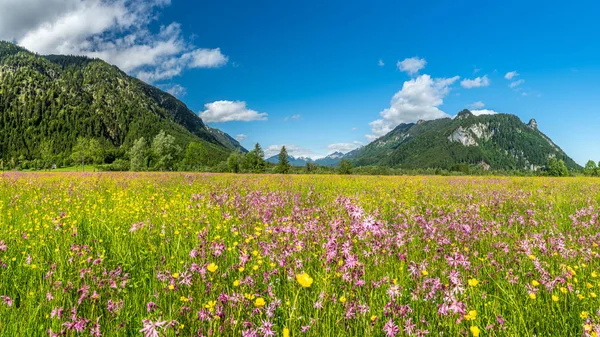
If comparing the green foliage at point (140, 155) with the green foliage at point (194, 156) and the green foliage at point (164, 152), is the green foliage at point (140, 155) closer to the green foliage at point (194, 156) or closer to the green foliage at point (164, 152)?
the green foliage at point (164, 152)

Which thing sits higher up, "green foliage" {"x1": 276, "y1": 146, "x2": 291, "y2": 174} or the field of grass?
"green foliage" {"x1": 276, "y1": 146, "x2": 291, "y2": 174}

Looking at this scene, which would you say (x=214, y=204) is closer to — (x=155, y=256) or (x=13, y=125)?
(x=155, y=256)

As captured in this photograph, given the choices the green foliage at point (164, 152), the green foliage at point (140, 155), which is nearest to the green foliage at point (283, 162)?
the green foliage at point (164, 152)

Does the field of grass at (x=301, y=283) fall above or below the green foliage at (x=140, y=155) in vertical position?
below

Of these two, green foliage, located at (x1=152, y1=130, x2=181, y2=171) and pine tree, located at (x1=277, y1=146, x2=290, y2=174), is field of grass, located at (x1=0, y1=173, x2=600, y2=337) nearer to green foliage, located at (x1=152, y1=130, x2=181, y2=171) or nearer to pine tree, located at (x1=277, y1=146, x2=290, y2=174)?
pine tree, located at (x1=277, y1=146, x2=290, y2=174)

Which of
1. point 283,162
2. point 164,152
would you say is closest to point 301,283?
point 283,162

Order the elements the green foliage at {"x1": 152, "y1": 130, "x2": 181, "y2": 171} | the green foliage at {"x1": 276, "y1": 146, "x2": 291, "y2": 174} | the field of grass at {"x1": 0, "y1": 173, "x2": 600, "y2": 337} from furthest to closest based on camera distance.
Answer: the green foliage at {"x1": 276, "y1": 146, "x2": 291, "y2": 174}, the green foliage at {"x1": 152, "y1": 130, "x2": 181, "y2": 171}, the field of grass at {"x1": 0, "y1": 173, "x2": 600, "y2": 337}

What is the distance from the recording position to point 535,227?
566 centimetres

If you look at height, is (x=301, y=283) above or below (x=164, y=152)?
below

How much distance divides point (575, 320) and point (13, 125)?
256m

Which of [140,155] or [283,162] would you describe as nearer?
[140,155]

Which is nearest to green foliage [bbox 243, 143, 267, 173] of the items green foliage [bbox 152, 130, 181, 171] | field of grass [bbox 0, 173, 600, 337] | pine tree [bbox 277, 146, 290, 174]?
pine tree [bbox 277, 146, 290, 174]

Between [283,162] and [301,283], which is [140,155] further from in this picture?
[301,283]

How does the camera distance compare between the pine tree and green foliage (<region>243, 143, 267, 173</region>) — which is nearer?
the pine tree
